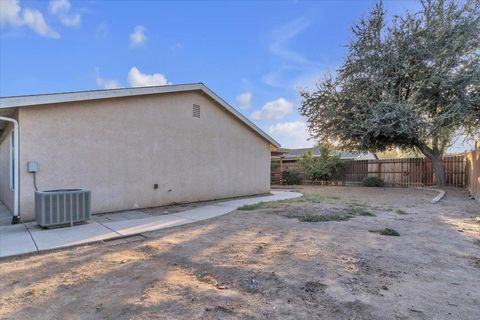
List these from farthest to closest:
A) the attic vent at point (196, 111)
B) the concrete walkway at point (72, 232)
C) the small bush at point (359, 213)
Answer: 1. the attic vent at point (196, 111)
2. the small bush at point (359, 213)
3. the concrete walkway at point (72, 232)

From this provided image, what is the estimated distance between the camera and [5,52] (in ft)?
34.4

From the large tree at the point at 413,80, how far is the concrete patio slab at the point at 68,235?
43.2 ft

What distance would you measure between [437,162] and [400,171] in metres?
2.61

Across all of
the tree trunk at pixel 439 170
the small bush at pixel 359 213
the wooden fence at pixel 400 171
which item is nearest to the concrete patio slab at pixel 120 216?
the small bush at pixel 359 213

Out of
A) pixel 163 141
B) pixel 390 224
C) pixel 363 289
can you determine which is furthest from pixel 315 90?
pixel 363 289

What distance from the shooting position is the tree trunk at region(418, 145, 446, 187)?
1600cm

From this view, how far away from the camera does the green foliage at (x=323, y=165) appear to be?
67.3 ft

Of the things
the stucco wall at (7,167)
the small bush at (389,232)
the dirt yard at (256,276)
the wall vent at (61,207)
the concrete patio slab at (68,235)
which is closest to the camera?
the dirt yard at (256,276)

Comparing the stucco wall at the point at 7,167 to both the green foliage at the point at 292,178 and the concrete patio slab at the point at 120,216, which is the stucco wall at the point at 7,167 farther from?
the green foliage at the point at 292,178

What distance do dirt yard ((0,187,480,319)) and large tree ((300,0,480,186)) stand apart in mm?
9442

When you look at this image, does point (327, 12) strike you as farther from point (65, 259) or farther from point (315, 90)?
point (65, 259)

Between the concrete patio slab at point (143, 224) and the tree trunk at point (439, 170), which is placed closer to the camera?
the concrete patio slab at point (143, 224)

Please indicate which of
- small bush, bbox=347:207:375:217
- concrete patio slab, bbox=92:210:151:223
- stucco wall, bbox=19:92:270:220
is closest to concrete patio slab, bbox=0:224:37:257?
stucco wall, bbox=19:92:270:220

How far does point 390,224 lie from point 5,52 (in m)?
14.1
